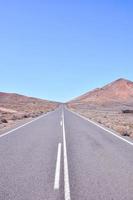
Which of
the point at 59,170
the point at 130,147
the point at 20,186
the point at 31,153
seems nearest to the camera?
the point at 20,186

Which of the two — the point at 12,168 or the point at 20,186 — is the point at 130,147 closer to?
the point at 12,168

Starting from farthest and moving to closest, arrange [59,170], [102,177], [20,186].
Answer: [59,170] < [102,177] < [20,186]

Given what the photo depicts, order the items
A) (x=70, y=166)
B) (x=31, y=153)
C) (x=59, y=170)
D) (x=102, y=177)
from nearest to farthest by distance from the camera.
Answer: (x=102, y=177)
(x=59, y=170)
(x=70, y=166)
(x=31, y=153)

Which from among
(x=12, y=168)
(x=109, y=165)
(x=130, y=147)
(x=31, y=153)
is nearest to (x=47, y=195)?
(x=12, y=168)

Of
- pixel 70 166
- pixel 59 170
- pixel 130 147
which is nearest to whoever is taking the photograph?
pixel 59 170

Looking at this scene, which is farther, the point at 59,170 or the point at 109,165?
the point at 109,165

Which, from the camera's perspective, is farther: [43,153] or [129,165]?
[43,153]

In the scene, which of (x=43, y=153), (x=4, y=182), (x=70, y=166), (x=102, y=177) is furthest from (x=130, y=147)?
(x=4, y=182)

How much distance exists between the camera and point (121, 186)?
7559 mm

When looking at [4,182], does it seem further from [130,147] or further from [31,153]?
[130,147]

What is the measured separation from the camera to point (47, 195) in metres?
6.80

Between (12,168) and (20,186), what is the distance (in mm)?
2136

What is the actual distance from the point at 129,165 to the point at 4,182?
13.0 feet

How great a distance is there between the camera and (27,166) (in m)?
9.91
